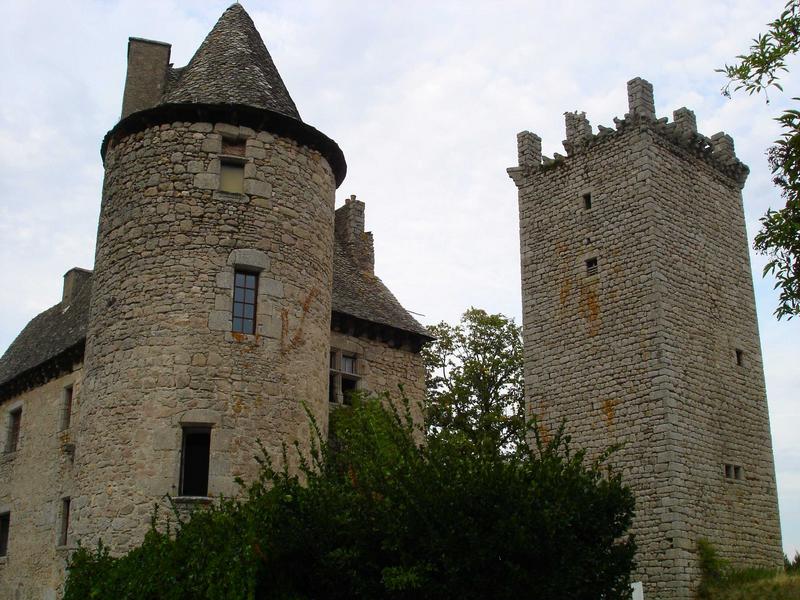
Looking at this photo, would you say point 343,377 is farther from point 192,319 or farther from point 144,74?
point 144,74

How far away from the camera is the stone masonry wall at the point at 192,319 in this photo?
13.1 meters

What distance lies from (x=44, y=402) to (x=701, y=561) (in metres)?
14.2

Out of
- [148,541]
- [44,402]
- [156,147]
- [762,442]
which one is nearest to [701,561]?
[762,442]

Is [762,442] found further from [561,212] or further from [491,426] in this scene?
[491,426]

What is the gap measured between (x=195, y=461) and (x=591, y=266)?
1075cm

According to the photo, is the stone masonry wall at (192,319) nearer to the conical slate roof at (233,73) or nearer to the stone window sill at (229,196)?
the stone window sill at (229,196)

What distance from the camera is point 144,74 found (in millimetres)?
16828

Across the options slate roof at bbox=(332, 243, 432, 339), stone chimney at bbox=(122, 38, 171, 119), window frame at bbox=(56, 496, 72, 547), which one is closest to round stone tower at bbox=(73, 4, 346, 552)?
stone chimney at bbox=(122, 38, 171, 119)

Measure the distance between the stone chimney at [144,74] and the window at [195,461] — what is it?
6.42 m

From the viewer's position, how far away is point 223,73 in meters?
15.4

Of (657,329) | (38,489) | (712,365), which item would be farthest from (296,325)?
(712,365)

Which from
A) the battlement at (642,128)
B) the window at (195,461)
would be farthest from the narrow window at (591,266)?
the window at (195,461)

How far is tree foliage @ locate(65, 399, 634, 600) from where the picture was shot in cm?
979

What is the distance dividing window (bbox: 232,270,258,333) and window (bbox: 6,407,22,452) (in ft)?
31.4
